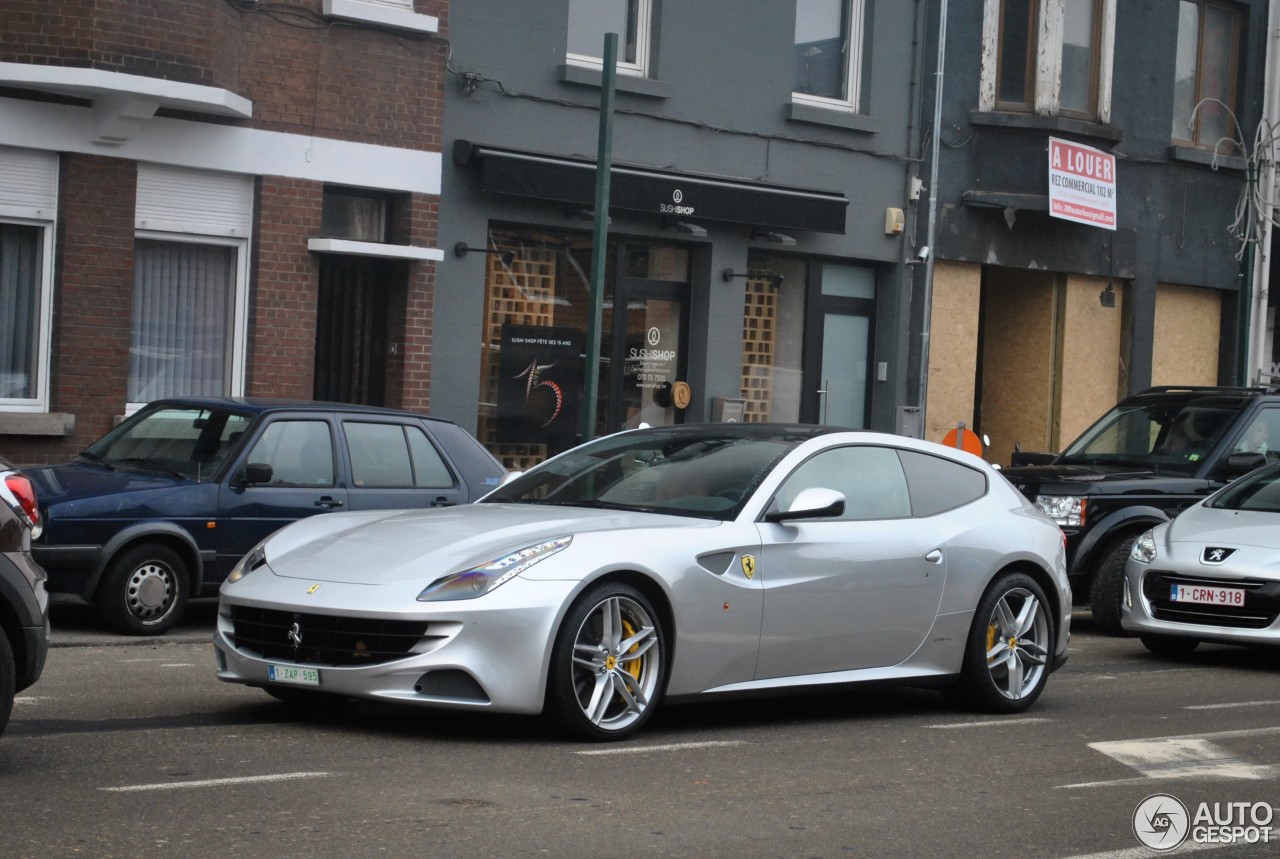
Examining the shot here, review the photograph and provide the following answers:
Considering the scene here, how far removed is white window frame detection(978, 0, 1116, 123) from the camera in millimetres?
22797

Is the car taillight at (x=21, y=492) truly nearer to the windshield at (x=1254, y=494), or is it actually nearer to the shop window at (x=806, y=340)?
the windshield at (x=1254, y=494)

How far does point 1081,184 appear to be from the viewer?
23.4 meters

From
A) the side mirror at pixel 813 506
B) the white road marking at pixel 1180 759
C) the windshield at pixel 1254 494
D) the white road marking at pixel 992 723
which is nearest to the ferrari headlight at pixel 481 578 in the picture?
the side mirror at pixel 813 506

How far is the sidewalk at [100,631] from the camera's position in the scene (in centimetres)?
1105

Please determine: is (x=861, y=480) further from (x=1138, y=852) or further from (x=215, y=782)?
→ (x=215, y=782)

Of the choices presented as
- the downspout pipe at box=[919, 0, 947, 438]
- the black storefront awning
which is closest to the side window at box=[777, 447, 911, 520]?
the black storefront awning

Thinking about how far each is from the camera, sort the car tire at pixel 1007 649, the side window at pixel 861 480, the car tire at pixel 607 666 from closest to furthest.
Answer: the car tire at pixel 607 666, the side window at pixel 861 480, the car tire at pixel 1007 649

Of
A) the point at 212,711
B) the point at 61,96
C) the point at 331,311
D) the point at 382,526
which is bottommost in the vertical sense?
the point at 212,711

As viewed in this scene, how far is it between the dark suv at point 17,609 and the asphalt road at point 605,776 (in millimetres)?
340

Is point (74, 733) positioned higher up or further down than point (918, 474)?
further down

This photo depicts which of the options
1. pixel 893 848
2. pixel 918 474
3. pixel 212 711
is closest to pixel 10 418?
pixel 212 711

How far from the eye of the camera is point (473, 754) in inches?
291

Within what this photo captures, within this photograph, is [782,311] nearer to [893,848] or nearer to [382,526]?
[382,526]

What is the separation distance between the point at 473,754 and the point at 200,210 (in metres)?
10.6
